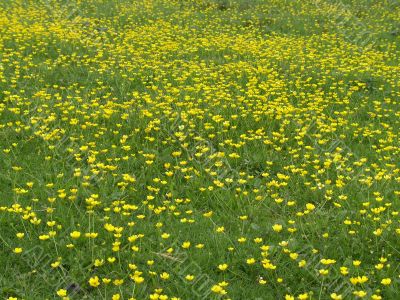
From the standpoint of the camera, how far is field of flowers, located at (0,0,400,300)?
4.07 metres

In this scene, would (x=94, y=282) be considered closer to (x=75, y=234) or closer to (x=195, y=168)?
(x=75, y=234)

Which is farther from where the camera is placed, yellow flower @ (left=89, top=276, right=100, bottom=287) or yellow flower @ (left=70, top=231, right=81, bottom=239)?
yellow flower @ (left=70, top=231, right=81, bottom=239)

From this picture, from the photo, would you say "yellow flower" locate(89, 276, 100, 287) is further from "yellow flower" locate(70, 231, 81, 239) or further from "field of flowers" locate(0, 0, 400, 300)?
"yellow flower" locate(70, 231, 81, 239)

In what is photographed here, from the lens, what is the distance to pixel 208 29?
12.8 meters

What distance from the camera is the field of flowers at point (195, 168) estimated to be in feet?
13.4

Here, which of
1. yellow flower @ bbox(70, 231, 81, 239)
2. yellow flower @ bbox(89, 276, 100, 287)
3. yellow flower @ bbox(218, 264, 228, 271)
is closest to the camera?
yellow flower @ bbox(89, 276, 100, 287)

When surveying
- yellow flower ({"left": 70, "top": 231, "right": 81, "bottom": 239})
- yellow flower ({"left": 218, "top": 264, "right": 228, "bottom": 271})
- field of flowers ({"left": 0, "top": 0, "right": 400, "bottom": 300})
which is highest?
yellow flower ({"left": 218, "top": 264, "right": 228, "bottom": 271})

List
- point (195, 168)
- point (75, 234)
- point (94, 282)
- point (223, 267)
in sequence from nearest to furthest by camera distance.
Result: point (94, 282), point (223, 267), point (75, 234), point (195, 168)

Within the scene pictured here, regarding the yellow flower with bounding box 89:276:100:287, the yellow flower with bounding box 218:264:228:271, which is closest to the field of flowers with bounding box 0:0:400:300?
the yellow flower with bounding box 89:276:100:287

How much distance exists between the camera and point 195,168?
5922 millimetres

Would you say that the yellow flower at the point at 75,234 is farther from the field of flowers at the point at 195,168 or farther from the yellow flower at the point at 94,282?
the yellow flower at the point at 94,282

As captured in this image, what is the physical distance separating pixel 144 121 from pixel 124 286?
3.25m

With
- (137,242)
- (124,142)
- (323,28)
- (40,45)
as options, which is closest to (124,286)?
(137,242)

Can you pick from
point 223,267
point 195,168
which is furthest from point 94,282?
point 195,168
